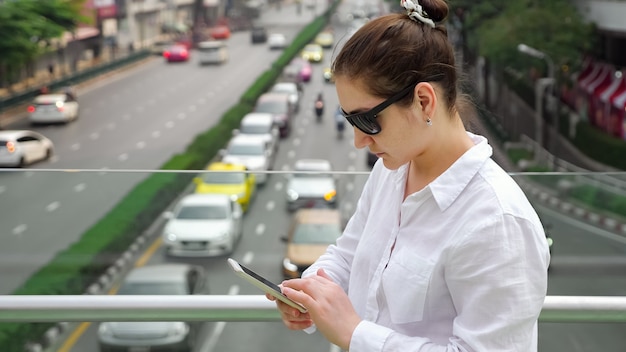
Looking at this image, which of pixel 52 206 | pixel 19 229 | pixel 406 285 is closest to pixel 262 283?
pixel 406 285

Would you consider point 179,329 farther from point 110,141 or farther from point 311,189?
point 110,141

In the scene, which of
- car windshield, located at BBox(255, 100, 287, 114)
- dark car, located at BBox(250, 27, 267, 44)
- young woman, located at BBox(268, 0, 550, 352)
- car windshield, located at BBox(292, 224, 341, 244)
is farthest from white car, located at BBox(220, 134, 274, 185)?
dark car, located at BBox(250, 27, 267, 44)

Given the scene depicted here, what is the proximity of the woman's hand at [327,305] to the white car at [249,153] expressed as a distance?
20034mm

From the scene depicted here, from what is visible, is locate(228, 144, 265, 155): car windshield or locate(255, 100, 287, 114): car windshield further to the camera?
locate(255, 100, 287, 114): car windshield

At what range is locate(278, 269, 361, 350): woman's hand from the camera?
1.56 meters

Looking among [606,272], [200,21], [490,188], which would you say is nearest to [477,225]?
[490,188]

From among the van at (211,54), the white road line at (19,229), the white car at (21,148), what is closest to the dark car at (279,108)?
the white car at (21,148)

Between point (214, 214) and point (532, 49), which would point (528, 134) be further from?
point (214, 214)

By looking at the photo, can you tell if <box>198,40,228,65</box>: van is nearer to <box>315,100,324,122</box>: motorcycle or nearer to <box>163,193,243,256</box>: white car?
<box>315,100,324,122</box>: motorcycle

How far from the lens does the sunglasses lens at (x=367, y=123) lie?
1535mm

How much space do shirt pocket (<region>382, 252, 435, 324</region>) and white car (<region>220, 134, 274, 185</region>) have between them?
792 inches

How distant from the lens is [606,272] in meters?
2.89

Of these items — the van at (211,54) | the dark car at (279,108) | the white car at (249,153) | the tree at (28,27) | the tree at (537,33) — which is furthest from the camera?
the van at (211,54)

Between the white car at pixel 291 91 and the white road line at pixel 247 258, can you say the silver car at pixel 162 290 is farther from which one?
the white car at pixel 291 91
